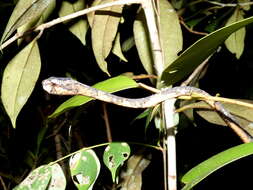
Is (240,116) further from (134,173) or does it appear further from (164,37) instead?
(134,173)

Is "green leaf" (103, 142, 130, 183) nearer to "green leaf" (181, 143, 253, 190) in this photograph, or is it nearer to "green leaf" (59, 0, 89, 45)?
"green leaf" (181, 143, 253, 190)

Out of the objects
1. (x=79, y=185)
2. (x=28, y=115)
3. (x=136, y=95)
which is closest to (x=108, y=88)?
(x=79, y=185)

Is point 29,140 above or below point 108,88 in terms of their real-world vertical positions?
below

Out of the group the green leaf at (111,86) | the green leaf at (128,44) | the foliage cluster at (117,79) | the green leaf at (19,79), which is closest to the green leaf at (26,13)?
the foliage cluster at (117,79)

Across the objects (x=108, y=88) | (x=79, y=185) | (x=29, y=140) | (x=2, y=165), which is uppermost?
(x=108, y=88)

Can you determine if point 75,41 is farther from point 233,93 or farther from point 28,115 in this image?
point 233,93

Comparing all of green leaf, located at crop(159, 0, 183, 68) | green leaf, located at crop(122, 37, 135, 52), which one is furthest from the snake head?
green leaf, located at crop(122, 37, 135, 52)
